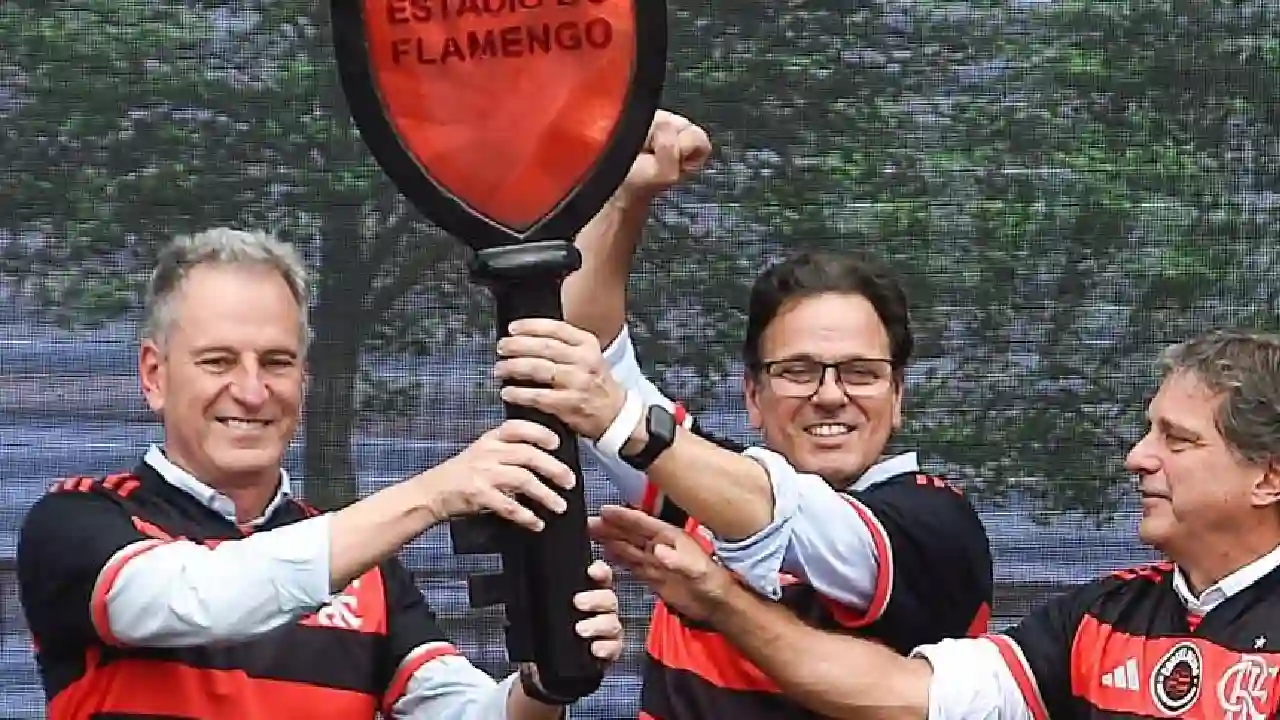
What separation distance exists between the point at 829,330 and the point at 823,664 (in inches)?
15.0

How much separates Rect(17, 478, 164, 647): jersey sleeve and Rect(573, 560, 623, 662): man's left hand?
48 cm

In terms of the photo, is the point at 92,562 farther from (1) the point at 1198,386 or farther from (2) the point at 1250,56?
(2) the point at 1250,56

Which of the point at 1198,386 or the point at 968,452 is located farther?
the point at 968,452

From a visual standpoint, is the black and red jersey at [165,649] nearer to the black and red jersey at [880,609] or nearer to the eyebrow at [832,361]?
the black and red jersey at [880,609]

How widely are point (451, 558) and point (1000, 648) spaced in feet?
2.59

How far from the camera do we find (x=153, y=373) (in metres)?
2.43

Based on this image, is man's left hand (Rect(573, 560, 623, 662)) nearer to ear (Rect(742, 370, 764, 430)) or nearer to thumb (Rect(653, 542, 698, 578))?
thumb (Rect(653, 542, 698, 578))

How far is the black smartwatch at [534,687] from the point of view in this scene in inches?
79.1

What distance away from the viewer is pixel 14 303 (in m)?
2.94

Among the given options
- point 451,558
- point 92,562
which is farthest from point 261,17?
point 92,562

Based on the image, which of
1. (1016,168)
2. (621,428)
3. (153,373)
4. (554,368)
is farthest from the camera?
(1016,168)

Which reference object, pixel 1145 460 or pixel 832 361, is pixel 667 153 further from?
pixel 1145 460

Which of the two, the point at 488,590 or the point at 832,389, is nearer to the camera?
the point at 488,590

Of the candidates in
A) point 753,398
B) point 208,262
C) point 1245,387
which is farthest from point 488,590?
point 1245,387
